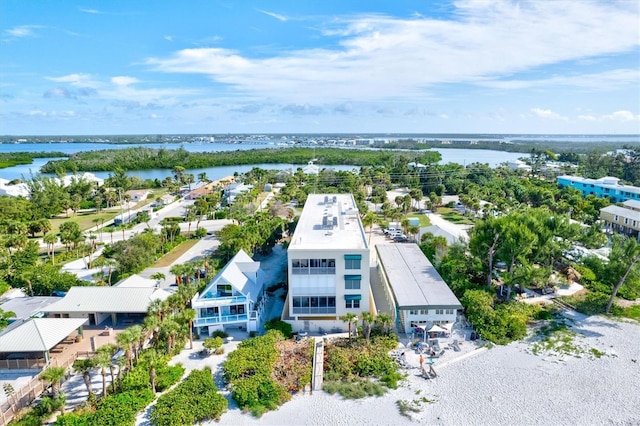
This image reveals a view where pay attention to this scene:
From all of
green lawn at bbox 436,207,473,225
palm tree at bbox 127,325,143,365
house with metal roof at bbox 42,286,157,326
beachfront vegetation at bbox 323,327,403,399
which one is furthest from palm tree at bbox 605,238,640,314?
house with metal roof at bbox 42,286,157,326

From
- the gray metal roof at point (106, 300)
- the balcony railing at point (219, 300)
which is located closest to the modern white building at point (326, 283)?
the balcony railing at point (219, 300)

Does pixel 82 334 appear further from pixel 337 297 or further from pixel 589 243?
pixel 589 243

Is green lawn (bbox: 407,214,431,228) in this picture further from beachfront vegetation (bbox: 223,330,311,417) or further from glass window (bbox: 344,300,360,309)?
beachfront vegetation (bbox: 223,330,311,417)

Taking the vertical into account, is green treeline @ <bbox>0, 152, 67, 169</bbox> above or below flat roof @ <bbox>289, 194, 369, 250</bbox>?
above

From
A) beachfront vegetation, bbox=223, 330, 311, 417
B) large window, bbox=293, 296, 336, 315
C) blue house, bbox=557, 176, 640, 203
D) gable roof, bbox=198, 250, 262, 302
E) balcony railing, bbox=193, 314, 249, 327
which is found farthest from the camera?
blue house, bbox=557, 176, 640, 203

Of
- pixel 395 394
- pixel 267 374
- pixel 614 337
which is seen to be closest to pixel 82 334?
pixel 267 374

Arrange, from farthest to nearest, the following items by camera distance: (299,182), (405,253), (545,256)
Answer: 1. (299,182)
2. (405,253)
3. (545,256)
